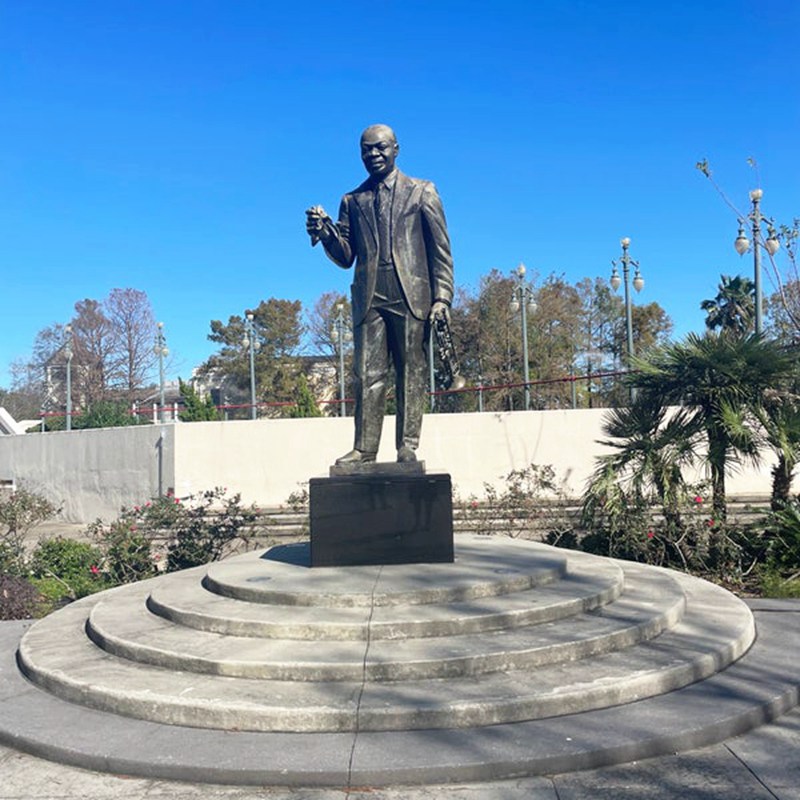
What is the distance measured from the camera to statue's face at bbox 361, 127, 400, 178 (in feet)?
21.8

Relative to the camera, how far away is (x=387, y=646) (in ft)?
14.5

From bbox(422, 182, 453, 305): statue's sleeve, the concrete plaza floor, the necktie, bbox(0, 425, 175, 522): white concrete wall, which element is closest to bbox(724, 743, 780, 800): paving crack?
the concrete plaza floor

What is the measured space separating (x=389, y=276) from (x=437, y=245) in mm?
552

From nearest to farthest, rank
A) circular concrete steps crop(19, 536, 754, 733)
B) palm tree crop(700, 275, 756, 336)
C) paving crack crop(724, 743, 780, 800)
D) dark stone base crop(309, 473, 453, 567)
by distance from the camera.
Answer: paving crack crop(724, 743, 780, 800), circular concrete steps crop(19, 536, 754, 733), dark stone base crop(309, 473, 453, 567), palm tree crop(700, 275, 756, 336)

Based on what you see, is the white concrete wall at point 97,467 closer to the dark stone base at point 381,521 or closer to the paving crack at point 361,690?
the dark stone base at point 381,521

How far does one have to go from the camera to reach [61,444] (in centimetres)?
2089

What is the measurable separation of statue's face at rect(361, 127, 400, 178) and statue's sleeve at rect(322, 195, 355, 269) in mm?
438

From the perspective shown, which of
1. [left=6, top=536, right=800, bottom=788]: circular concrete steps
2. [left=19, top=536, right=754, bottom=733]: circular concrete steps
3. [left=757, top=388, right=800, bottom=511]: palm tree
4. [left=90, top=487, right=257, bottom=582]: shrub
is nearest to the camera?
[left=6, top=536, right=800, bottom=788]: circular concrete steps

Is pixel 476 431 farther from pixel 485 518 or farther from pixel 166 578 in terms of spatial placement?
pixel 166 578

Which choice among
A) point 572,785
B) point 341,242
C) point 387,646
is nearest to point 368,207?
point 341,242

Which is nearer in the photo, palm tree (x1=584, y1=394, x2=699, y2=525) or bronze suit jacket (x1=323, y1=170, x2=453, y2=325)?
bronze suit jacket (x1=323, y1=170, x2=453, y2=325)

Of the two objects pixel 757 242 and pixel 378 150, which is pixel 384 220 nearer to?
pixel 378 150

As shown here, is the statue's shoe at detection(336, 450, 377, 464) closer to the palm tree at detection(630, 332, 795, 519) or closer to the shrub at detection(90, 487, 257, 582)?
the shrub at detection(90, 487, 257, 582)

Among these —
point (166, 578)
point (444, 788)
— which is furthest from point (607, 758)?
point (166, 578)
